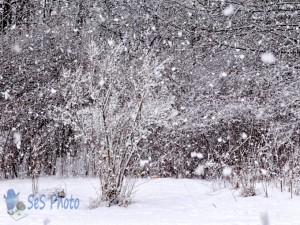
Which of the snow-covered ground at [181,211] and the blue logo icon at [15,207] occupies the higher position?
the blue logo icon at [15,207]

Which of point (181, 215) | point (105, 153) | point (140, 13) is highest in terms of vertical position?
point (140, 13)

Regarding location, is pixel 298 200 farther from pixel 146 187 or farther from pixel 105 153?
pixel 146 187

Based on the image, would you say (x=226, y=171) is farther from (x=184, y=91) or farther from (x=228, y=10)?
(x=228, y=10)

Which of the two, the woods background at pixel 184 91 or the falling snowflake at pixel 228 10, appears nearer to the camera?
the falling snowflake at pixel 228 10

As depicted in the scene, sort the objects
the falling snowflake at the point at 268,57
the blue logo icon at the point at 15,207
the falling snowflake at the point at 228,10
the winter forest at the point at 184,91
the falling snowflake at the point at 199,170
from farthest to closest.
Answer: the falling snowflake at the point at 199,170
the falling snowflake at the point at 268,57
the winter forest at the point at 184,91
the falling snowflake at the point at 228,10
the blue logo icon at the point at 15,207

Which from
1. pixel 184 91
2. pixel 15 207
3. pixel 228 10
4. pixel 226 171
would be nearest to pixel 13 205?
pixel 15 207

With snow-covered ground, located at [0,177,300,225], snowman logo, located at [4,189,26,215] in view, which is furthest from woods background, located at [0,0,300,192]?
snowman logo, located at [4,189,26,215]

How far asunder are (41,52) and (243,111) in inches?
A: 200

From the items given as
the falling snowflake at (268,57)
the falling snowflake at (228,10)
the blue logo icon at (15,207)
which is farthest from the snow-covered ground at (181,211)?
the falling snowflake at (228,10)

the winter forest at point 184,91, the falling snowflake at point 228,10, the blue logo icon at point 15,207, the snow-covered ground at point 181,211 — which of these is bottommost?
the snow-covered ground at point 181,211

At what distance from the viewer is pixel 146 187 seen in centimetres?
800

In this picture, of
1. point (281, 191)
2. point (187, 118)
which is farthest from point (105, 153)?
point (187, 118)

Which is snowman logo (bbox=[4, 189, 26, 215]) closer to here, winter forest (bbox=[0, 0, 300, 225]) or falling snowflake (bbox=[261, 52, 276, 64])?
winter forest (bbox=[0, 0, 300, 225])

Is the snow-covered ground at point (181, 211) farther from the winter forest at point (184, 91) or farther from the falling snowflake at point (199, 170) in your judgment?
the falling snowflake at point (199, 170)
